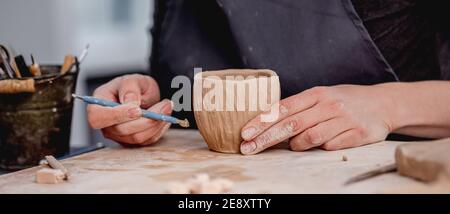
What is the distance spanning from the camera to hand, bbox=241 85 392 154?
1.51 m

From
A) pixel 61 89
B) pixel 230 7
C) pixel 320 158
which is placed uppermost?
pixel 230 7

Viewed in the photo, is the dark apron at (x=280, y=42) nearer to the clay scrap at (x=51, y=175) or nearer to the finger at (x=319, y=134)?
the finger at (x=319, y=134)

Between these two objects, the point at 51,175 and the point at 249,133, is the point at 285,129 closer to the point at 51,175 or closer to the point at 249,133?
the point at 249,133

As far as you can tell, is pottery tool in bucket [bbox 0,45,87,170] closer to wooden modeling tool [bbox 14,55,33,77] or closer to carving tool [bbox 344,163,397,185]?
wooden modeling tool [bbox 14,55,33,77]

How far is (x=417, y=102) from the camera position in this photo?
1.64m

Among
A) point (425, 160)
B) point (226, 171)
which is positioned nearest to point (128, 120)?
point (226, 171)

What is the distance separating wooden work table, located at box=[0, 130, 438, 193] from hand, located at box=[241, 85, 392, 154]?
28mm

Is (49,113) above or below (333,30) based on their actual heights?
below

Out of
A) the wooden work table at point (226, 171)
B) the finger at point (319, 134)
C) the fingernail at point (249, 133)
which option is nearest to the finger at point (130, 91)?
the wooden work table at point (226, 171)

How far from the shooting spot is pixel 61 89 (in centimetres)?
178
